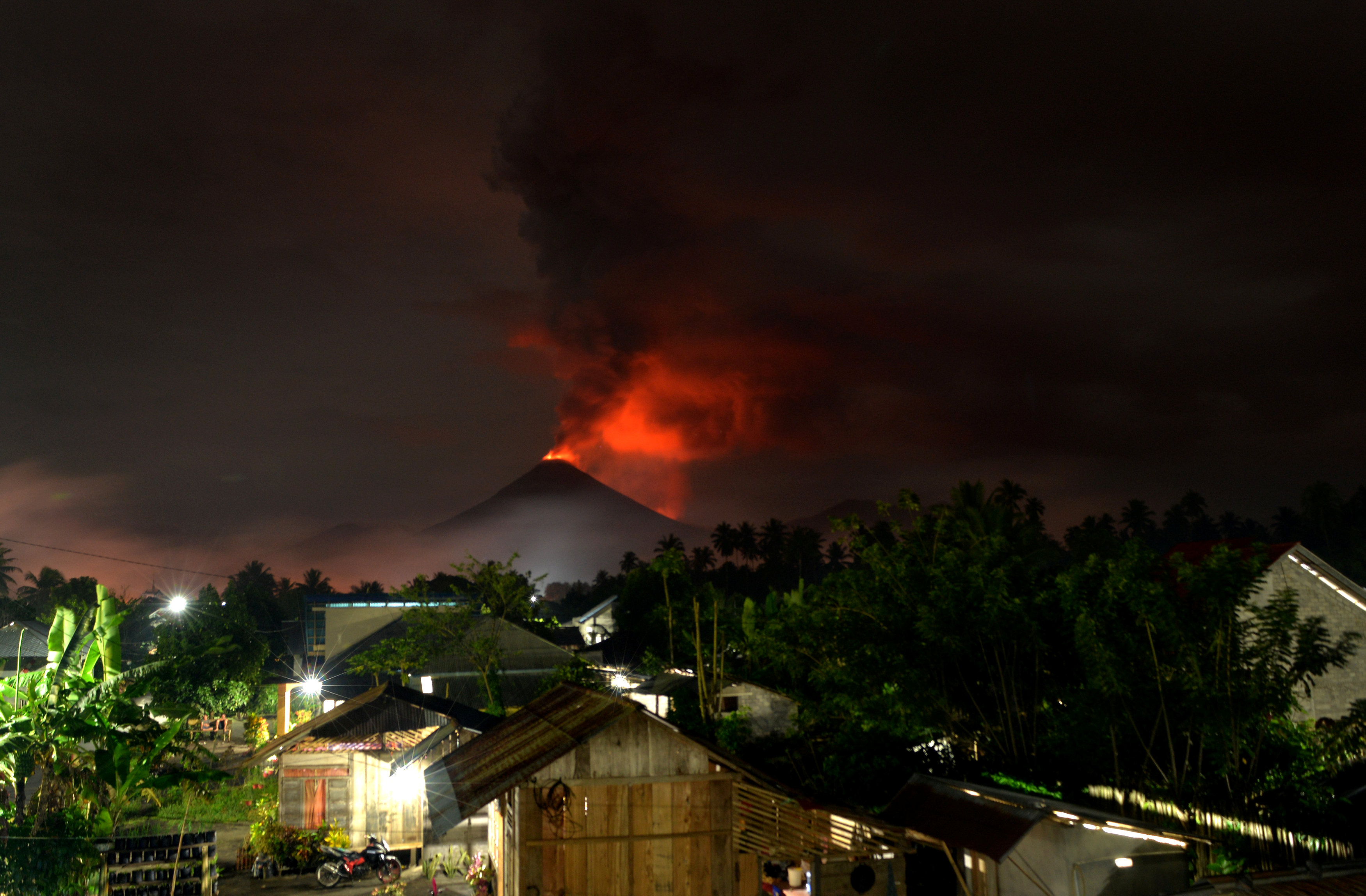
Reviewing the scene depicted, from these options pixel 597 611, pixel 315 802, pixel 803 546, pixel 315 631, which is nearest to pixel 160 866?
pixel 315 802

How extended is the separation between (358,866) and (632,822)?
28.0ft

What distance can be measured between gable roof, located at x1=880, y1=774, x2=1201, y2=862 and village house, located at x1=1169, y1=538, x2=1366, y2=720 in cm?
1585

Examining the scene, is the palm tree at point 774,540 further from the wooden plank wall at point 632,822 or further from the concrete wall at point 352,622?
the wooden plank wall at point 632,822

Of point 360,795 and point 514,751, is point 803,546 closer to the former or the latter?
point 360,795

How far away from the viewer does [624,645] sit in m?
60.8

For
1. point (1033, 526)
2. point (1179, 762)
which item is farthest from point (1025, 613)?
point (1033, 526)

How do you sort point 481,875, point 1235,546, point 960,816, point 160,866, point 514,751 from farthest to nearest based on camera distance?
point 1235,546, point 481,875, point 160,866, point 514,751, point 960,816

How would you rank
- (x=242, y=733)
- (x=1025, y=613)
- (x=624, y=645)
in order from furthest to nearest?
1. (x=624, y=645)
2. (x=242, y=733)
3. (x=1025, y=613)

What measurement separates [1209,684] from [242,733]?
4474 centimetres

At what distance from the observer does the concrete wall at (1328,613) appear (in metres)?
25.4

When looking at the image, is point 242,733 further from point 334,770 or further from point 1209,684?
point 1209,684

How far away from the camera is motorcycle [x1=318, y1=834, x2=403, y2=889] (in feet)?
55.5

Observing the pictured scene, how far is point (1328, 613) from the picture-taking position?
2622 cm

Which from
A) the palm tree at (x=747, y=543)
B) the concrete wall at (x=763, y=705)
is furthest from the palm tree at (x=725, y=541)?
the concrete wall at (x=763, y=705)
